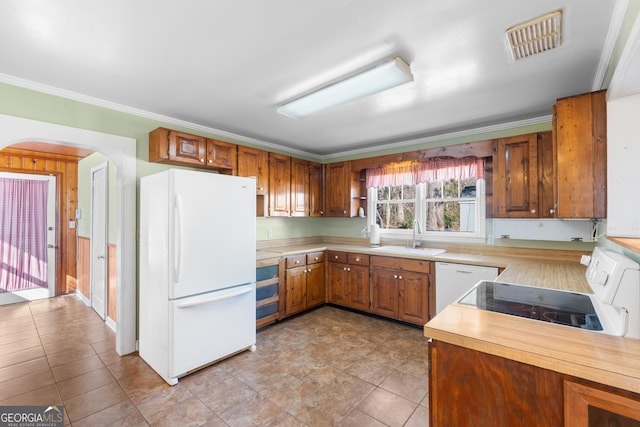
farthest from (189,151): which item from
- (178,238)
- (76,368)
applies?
(76,368)

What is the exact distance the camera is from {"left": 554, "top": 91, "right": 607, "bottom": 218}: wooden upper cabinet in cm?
189

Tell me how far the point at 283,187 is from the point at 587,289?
333 cm

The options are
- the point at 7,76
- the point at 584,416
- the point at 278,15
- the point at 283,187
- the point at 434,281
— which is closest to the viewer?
the point at 584,416

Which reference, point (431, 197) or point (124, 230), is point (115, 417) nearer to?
point (124, 230)

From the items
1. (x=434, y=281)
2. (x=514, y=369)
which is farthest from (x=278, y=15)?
(x=434, y=281)

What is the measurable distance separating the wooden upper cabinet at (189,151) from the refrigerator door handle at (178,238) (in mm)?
816

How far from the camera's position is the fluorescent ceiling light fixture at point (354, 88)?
6.44 ft

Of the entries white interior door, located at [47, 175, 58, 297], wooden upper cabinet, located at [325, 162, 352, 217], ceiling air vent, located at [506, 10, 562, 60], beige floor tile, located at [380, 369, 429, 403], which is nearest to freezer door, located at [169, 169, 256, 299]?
beige floor tile, located at [380, 369, 429, 403]

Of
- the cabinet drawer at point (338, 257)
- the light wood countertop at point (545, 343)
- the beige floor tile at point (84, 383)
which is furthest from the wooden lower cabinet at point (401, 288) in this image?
the beige floor tile at point (84, 383)

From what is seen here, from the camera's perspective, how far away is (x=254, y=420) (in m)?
1.90

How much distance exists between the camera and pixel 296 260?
377cm

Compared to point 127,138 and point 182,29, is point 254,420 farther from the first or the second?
point 127,138

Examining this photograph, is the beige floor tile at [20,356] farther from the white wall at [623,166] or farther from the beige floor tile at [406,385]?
the white wall at [623,166]

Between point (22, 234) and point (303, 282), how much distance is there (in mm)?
4643
